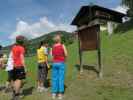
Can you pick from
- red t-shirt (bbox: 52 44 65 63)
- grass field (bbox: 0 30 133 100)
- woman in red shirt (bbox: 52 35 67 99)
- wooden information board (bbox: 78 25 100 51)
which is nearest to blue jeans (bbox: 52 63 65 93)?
woman in red shirt (bbox: 52 35 67 99)

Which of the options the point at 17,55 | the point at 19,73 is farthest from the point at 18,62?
the point at 19,73

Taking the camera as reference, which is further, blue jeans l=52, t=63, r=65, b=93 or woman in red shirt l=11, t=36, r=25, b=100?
blue jeans l=52, t=63, r=65, b=93

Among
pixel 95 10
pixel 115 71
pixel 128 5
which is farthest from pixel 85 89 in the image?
pixel 95 10

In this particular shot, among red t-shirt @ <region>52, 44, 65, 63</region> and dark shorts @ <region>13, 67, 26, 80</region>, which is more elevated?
red t-shirt @ <region>52, 44, 65, 63</region>

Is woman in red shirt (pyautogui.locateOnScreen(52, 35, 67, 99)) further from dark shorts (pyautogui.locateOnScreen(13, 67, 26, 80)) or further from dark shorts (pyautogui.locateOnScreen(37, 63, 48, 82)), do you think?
dark shorts (pyautogui.locateOnScreen(37, 63, 48, 82))

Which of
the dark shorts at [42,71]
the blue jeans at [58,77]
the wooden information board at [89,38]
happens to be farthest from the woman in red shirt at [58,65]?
the wooden information board at [89,38]

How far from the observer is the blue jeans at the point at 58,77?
9.59 meters

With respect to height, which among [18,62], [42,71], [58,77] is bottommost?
[58,77]

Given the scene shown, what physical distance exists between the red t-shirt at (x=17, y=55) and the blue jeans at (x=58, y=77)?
1054 millimetres

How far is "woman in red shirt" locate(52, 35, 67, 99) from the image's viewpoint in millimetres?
9594

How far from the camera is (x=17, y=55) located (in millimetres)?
9594

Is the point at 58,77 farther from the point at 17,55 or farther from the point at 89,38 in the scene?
the point at 89,38

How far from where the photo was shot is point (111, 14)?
50.2 m

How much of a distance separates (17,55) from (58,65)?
130 cm
